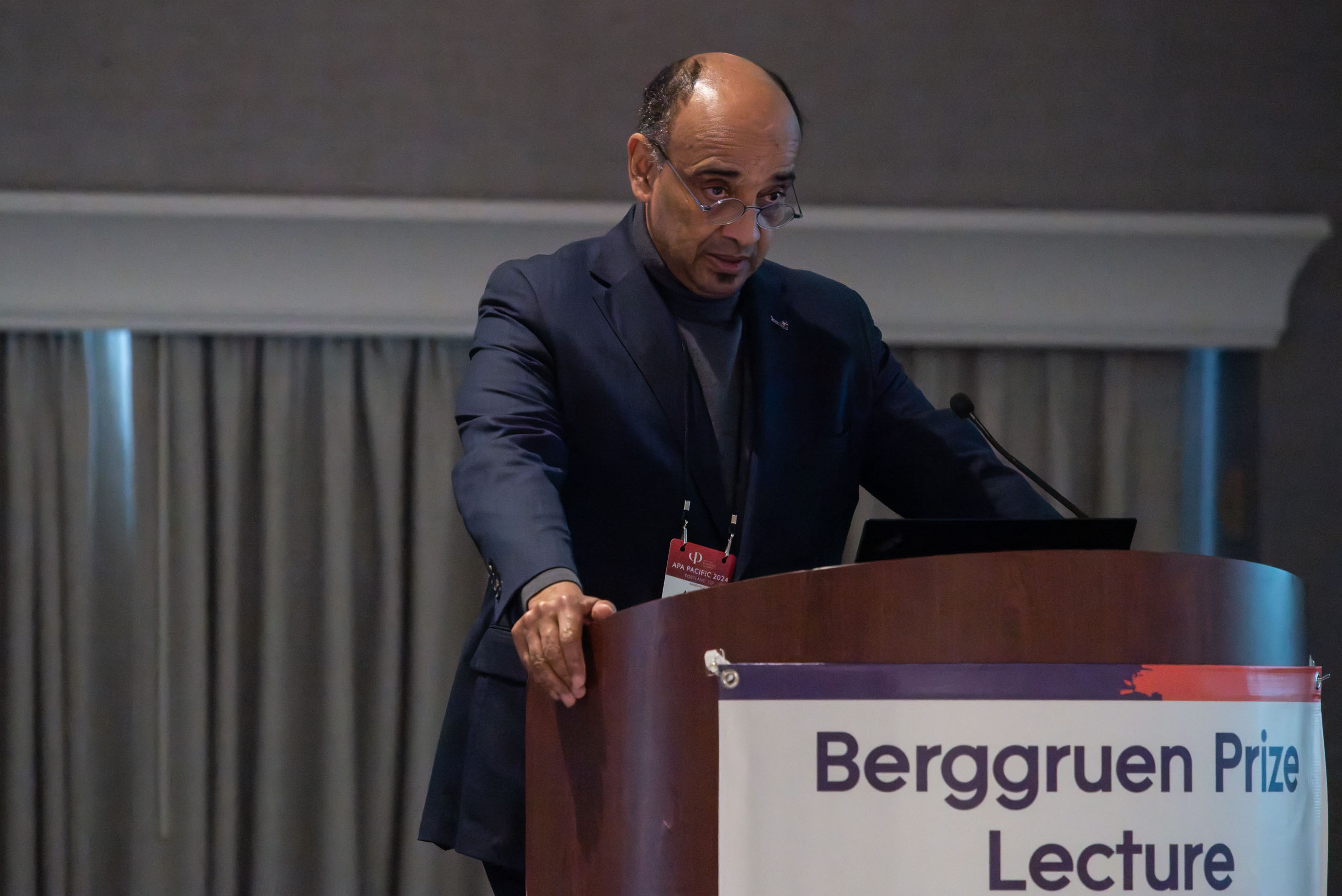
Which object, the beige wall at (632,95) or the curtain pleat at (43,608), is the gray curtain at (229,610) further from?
the beige wall at (632,95)

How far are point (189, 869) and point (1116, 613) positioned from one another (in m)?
2.64

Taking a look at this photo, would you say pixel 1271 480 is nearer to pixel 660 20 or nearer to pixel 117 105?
pixel 660 20

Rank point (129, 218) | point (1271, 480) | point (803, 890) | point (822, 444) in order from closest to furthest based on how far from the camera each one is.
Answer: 1. point (803, 890)
2. point (822, 444)
3. point (129, 218)
4. point (1271, 480)

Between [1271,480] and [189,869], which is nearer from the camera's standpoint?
Answer: [189,869]

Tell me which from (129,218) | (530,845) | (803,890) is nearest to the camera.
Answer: (803,890)

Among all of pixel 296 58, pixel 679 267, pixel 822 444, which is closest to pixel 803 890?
pixel 822 444

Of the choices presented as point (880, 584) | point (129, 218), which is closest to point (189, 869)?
point (129, 218)

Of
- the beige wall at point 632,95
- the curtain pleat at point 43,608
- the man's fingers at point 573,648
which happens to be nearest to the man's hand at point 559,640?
the man's fingers at point 573,648

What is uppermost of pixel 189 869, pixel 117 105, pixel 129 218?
pixel 117 105

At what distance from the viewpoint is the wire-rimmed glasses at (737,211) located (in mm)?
1559

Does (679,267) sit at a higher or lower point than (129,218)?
lower

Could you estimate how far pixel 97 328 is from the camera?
9.79 feet

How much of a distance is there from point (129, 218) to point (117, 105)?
0.32 meters

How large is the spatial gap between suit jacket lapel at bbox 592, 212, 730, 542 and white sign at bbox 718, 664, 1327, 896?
58cm
